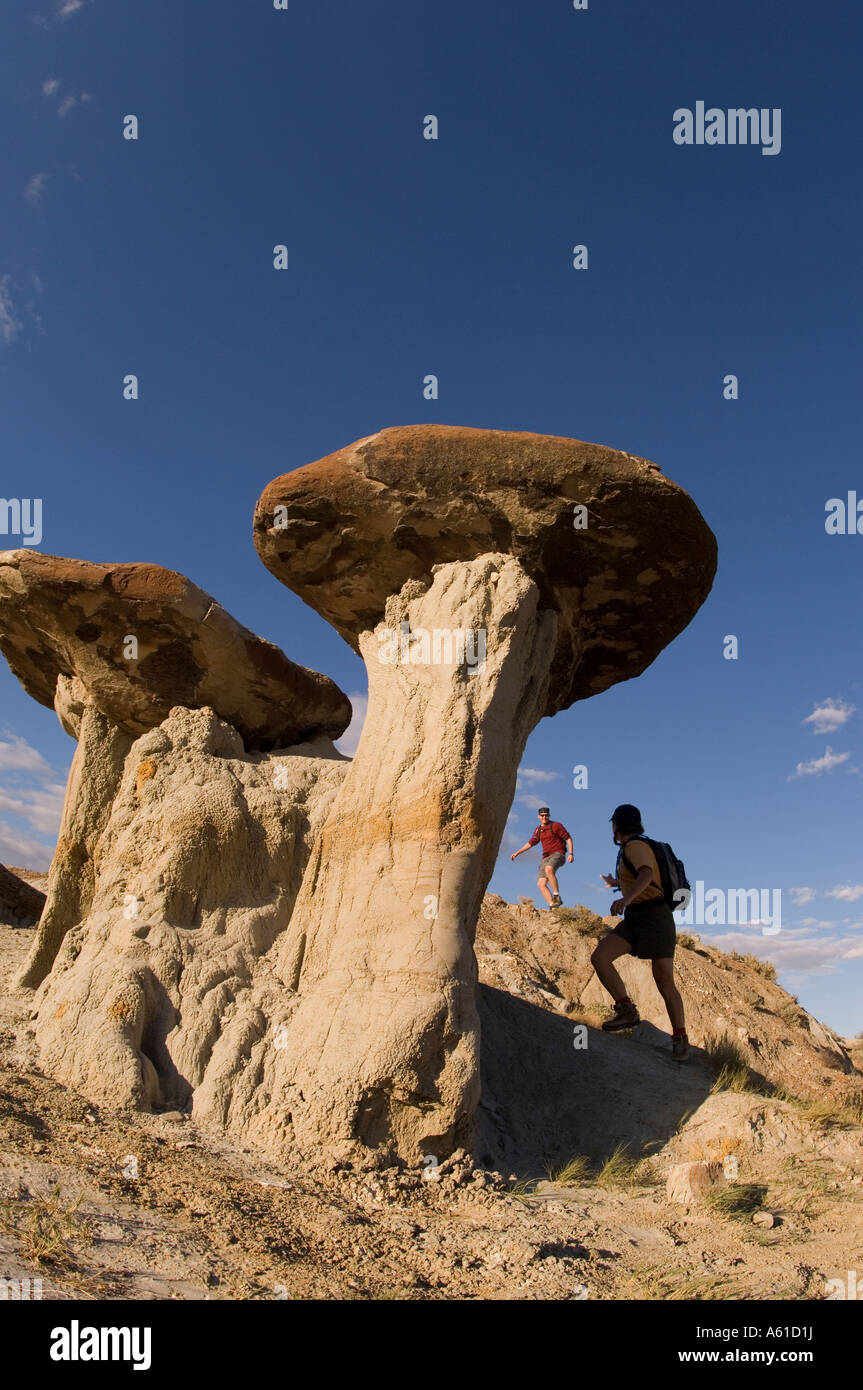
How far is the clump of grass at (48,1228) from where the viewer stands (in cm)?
274

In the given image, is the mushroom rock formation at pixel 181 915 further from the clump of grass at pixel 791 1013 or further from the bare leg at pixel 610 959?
the clump of grass at pixel 791 1013

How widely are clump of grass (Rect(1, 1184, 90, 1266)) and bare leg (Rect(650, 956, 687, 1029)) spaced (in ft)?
14.5

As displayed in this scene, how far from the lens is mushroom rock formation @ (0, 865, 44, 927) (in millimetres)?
11569

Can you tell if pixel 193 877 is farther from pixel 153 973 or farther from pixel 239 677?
pixel 239 677

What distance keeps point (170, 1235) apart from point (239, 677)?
4481 millimetres

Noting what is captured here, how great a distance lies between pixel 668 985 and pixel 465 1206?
280 cm

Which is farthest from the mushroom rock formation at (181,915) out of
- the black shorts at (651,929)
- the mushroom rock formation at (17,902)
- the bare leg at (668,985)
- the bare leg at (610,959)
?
the mushroom rock formation at (17,902)

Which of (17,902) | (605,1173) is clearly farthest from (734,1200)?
(17,902)

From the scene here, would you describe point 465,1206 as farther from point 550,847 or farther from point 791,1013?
point 791,1013

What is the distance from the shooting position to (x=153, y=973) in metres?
5.56

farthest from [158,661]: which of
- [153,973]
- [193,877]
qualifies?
[153,973]

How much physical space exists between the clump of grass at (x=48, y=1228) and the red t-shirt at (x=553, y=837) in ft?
32.1

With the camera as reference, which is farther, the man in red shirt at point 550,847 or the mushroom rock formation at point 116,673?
the man in red shirt at point 550,847

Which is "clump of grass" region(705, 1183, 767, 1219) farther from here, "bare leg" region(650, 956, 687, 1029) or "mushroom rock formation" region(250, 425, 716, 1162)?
"bare leg" region(650, 956, 687, 1029)
